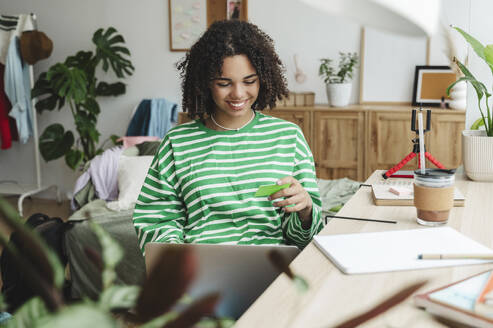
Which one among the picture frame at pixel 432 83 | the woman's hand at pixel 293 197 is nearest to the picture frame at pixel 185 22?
the picture frame at pixel 432 83

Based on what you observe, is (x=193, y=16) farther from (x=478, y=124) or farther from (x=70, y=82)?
(x=478, y=124)

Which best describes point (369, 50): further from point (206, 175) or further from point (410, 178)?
point (206, 175)

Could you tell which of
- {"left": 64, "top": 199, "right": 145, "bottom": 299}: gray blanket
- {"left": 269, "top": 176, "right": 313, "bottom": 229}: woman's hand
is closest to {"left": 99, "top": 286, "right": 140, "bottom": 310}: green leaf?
{"left": 269, "top": 176, "right": 313, "bottom": 229}: woman's hand

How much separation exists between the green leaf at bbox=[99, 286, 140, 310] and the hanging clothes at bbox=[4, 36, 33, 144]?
4.69 m

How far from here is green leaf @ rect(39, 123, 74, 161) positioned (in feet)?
14.7

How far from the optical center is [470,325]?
75 cm

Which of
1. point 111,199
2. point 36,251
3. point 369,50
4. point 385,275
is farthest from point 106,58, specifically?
point 36,251

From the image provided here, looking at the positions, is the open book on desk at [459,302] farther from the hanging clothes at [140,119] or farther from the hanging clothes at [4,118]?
the hanging clothes at [4,118]

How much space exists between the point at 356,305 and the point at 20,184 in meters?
5.06

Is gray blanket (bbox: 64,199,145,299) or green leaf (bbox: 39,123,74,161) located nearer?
gray blanket (bbox: 64,199,145,299)

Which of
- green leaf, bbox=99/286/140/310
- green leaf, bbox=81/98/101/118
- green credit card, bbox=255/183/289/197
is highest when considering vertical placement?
green leaf, bbox=81/98/101/118

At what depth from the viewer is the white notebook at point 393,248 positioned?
38.8 inches

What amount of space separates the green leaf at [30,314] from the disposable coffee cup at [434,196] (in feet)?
3.44

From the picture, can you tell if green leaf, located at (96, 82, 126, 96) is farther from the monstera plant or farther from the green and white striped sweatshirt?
the green and white striped sweatshirt
